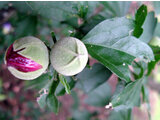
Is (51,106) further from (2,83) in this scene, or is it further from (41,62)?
(2,83)

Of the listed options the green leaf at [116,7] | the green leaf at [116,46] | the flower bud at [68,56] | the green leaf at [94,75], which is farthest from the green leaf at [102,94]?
the flower bud at [68,56]

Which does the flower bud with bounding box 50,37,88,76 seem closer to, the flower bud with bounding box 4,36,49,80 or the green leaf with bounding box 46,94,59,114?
the flower bud with bounding box 4,36,49,80

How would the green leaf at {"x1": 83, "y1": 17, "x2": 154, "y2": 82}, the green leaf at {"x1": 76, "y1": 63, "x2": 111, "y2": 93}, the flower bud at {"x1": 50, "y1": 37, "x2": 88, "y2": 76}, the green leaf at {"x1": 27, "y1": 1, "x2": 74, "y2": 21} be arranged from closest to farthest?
1. the flower bud at {"x1": 50, "y1": 37, "x2": 88, "y2": 76}
2. the green leaf at {"x1": 83, "y1": 17, "x2": 154, "y2": 82}
3. the green leaf at {"x1": 27, "y1": 1, "x2": 74, "y2": 21}
4. the green leaf at {"x1": 76, "y1": 63, "x2": 111, "y2": 93}

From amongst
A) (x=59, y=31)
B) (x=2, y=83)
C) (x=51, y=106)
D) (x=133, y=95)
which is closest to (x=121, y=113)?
(x=133, y=95)

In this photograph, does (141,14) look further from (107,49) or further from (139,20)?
(107,49)

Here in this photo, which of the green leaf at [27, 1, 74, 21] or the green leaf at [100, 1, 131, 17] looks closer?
the green leaf at [27, 1, 74, 21]

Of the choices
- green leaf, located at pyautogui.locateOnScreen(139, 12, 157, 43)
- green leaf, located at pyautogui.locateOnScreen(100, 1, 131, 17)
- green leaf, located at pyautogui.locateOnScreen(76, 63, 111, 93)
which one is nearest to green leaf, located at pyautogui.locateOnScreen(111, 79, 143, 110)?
green leaf, located at pyautogui.locateOnScreen(76, 63, 111, 93)

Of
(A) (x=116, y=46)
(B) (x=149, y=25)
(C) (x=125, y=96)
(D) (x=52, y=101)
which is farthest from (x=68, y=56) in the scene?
(B) (x=149, y=25)

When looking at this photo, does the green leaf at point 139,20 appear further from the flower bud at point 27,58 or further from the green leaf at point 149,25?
the flower bud at point 27,58
